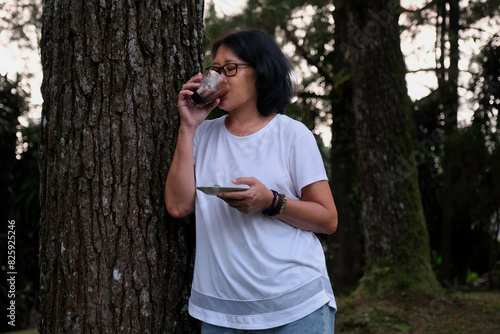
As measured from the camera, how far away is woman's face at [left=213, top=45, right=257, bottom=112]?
6.43ft

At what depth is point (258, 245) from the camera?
1798 millimetres

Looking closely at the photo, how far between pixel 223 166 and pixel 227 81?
1.01 ft

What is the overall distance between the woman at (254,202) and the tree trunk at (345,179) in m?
6.68

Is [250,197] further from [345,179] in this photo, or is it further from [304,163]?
[345,179]

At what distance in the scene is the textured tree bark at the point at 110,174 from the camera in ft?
6.64

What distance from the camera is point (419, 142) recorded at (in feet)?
27.8

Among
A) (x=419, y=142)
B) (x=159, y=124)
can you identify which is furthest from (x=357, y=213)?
(x=159, y=124)

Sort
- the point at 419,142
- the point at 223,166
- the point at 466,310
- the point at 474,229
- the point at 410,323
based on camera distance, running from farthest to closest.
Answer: the point at 419,142 < the point at 474,229 < the point at 466,310 < the point at 410,323 < the point at 223,166

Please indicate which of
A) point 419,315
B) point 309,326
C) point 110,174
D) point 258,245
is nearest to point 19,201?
point 419,315

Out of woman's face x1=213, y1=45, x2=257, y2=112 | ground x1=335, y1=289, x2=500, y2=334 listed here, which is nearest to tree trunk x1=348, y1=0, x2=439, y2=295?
ground x1=335, y1=289, x2=500, y2=334

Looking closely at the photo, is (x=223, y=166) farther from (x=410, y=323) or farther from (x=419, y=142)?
(x=419, y=142)

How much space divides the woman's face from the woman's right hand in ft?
0.15

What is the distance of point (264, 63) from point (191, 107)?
1.02 feet

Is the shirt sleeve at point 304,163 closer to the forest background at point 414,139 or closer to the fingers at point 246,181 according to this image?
the fingers at point 246,181
